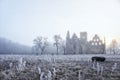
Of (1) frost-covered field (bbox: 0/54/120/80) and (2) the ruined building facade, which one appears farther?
(2) the ruined building facade

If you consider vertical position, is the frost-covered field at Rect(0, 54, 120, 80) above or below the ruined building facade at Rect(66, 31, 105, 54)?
below

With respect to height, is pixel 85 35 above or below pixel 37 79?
above

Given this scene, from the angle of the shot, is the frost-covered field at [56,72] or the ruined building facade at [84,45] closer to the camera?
the frost-covered field at [56,72]

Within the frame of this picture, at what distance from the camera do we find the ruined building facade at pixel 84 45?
3631 centimetres

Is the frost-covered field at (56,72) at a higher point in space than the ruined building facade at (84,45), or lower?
lower

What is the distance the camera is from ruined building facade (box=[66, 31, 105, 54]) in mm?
36309

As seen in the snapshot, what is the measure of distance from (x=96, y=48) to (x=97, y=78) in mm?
30478

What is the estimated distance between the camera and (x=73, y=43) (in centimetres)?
3884

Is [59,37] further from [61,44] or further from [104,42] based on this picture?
[104,42]

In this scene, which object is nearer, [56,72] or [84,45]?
[56,72]

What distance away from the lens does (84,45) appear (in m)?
37.2

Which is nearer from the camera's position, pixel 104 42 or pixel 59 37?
pixel 104 42

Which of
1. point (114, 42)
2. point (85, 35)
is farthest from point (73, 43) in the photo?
point (114, 42)

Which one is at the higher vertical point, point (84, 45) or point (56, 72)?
point (84, 45)
